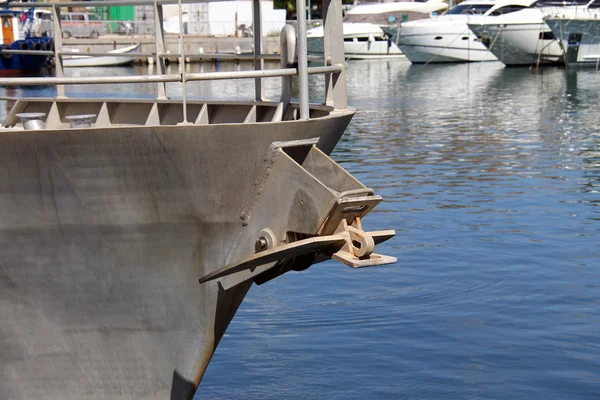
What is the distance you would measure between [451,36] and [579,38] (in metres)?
9.33

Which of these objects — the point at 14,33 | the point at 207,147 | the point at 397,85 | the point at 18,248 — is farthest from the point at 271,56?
the point at 14,33

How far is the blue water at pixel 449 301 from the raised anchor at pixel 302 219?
6.45ft

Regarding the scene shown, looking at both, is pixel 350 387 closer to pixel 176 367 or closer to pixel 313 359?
pixel 313 359

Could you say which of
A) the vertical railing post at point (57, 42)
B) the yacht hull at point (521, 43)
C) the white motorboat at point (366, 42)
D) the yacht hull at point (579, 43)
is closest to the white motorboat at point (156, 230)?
the vertical railing post at point (57, 42)

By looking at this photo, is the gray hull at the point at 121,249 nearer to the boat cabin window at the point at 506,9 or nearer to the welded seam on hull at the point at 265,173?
the welded seam on hull at the point at 265,173

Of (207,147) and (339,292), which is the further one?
(339,292)

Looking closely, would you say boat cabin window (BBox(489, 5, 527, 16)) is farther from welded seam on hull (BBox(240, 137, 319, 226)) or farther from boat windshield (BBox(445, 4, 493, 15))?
welded seam on hull (BBox(240, 137, 319, 226))

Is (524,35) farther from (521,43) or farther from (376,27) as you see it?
(376,27)

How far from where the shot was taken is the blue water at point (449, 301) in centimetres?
760

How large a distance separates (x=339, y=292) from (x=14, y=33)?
46.8m

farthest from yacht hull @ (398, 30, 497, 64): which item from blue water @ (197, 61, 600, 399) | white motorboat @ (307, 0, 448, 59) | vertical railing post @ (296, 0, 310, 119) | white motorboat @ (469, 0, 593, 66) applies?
vertical railing post @ (296, 0, 310, 119)

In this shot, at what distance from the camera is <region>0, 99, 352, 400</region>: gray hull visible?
5.46 metres

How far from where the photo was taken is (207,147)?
5422mm

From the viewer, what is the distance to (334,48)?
6.16 meters
